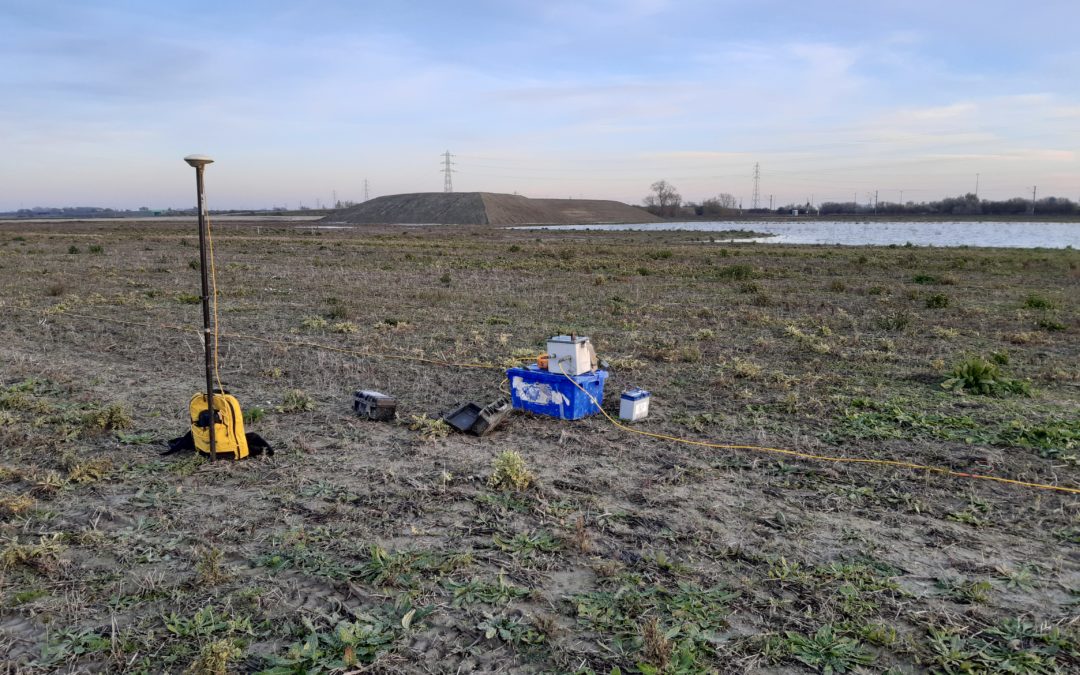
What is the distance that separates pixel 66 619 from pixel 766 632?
11.8 feet

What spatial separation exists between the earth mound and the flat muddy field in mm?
103564

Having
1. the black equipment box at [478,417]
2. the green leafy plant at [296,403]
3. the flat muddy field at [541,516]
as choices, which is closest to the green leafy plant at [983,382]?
the flat muddy field at [541,516]

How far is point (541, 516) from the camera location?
495 cm

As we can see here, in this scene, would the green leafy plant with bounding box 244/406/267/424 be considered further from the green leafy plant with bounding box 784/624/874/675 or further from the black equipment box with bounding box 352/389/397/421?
the green leafy plant with bounding box 784/624/874/675

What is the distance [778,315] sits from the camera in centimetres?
1444

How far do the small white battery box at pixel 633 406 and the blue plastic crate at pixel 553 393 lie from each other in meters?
0.33

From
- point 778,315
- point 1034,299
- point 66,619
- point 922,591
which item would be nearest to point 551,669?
point 922,591

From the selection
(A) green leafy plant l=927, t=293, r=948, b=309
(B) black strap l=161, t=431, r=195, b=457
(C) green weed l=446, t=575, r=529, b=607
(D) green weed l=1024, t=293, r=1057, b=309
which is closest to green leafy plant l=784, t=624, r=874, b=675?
(C) green weed l=446, t=575, r=529, b=607

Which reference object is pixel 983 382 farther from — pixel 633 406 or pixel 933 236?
pixel 933 236

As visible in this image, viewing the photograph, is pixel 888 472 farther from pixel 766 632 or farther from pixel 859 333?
pixel 859 333

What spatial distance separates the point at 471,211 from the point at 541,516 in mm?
116596

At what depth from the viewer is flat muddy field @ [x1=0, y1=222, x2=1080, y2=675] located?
3.53m

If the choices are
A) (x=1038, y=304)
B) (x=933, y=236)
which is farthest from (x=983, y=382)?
(x=933, y=236)

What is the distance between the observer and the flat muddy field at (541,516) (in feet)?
11.6
